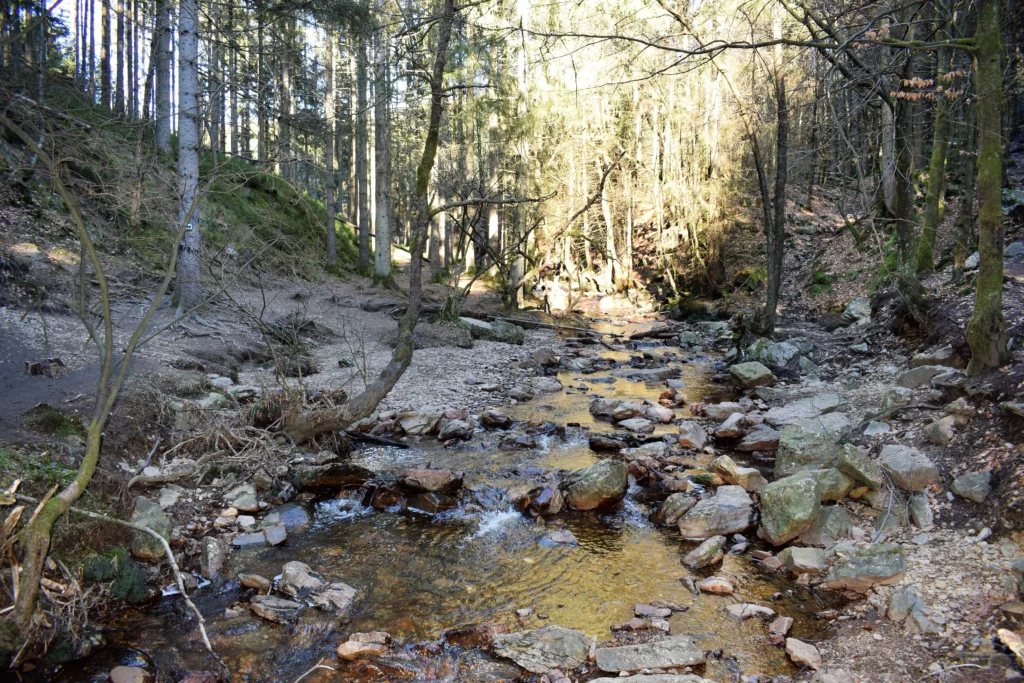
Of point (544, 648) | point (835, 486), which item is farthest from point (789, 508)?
point (544, 648)

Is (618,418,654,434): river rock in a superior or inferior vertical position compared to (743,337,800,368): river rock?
inferior

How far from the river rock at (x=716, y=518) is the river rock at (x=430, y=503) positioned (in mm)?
2151

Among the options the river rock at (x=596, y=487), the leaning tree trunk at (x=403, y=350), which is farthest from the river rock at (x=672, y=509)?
the leaning tree trunk at (x=403, y=350)

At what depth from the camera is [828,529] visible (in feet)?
16.0

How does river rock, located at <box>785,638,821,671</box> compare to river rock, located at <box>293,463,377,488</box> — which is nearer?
river rock, located at <box>785,638,821,671</box>

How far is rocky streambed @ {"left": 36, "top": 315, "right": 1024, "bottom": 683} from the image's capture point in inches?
146

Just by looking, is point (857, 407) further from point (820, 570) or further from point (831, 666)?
point (831, 666)

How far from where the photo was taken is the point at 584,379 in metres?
11.5

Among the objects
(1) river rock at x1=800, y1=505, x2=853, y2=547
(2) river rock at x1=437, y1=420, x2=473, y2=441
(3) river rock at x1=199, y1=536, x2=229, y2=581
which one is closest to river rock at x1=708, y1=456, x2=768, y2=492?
(1) river rock at x1=800, y1=505, x2=853, y2=547

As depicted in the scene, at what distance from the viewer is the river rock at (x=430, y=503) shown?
5.84m

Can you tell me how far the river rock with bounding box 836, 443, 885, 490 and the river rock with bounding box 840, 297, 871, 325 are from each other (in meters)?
7.56

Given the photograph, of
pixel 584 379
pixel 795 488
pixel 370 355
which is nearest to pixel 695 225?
pixel 584 379

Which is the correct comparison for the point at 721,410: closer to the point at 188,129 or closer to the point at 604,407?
the point at 604,407

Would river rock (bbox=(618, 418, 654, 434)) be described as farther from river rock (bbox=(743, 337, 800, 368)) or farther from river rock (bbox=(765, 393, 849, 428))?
river rock (bbox=(743, 337, 800, 368))
